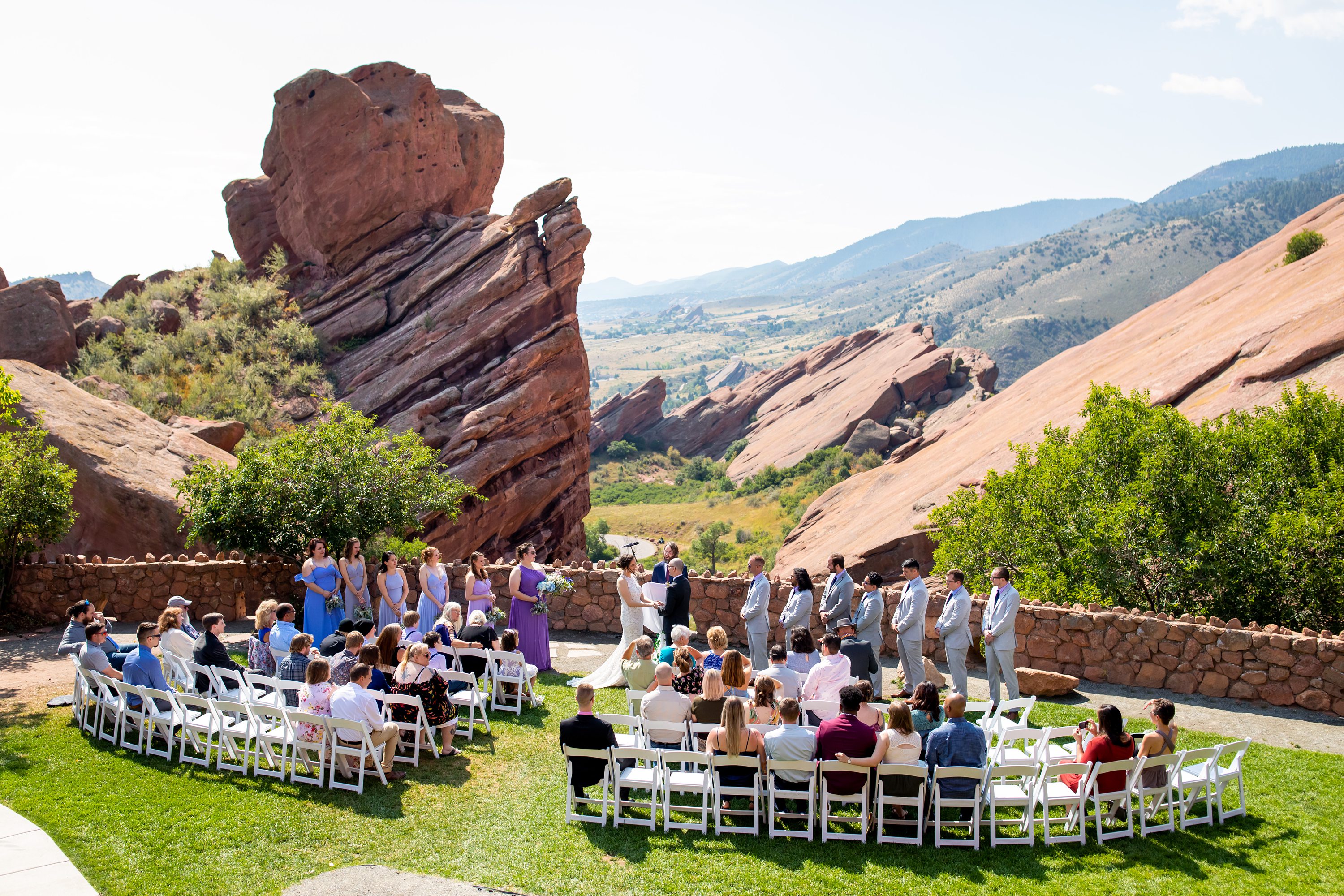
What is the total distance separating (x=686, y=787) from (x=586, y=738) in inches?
42.0

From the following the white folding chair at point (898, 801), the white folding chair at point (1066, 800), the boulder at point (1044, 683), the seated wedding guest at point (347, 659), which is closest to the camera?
the white folding chair at point (898, 801)

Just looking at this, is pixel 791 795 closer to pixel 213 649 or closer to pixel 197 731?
pixel 197 731

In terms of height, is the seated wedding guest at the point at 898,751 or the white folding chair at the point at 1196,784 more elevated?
the seated wedding guest at the point at 898,751

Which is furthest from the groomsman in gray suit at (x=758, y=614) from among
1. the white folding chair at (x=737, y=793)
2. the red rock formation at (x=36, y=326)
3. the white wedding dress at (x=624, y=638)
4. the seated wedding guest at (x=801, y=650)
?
the red rock formation at (x=36, y=326)

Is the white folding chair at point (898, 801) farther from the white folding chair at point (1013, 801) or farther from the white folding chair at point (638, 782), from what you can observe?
the white folding chair at point (638, 782)

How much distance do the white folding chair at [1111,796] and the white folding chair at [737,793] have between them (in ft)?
9.63

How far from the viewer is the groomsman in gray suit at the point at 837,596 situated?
42.7 ft

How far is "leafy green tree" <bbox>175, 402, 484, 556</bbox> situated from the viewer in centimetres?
1728

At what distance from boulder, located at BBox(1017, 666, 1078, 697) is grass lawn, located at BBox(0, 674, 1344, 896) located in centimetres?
323

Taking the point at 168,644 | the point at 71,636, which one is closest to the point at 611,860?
the point at 168,644

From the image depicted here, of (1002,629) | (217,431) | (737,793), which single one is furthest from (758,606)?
(217,431)

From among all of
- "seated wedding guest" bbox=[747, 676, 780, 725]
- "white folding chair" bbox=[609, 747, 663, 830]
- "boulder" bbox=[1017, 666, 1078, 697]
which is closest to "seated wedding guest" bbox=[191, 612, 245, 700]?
"white folding chair" bbox=[609, 747, 663, 830]

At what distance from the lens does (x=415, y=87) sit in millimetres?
37781

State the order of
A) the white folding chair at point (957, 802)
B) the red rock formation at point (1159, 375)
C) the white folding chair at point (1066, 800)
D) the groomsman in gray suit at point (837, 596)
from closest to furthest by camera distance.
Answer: the white folding chair at point (957, 802)
the white folding chair at point (1066, 800)
the groomsman in gray suit at point (837, 596)
the red rock formation at point (1159, 375)
